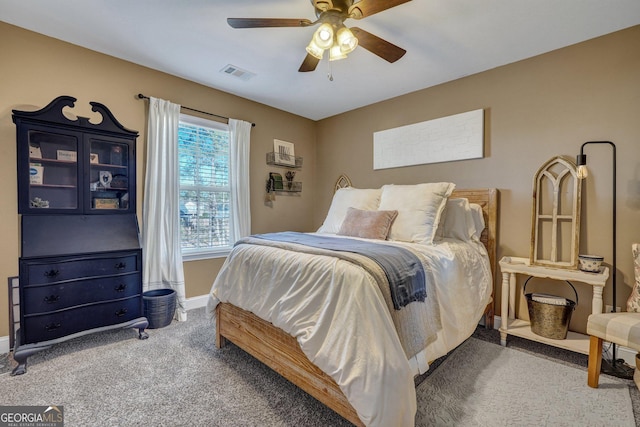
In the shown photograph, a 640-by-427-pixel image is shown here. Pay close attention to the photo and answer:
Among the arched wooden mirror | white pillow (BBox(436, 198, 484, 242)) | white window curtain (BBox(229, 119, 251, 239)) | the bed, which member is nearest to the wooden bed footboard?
the bed

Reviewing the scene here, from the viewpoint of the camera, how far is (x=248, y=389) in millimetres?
1810

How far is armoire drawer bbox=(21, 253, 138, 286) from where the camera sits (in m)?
2.05

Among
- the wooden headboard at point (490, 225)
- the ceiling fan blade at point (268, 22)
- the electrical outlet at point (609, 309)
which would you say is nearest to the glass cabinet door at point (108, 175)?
the ceiling fan blade at point (268, 22)

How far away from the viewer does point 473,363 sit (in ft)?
7.04

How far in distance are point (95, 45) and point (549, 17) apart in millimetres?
3729

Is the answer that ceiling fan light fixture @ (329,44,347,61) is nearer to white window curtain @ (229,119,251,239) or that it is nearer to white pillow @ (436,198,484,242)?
white pillow @ (436,198,484,242)

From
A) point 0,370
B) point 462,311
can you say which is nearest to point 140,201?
point 0,370

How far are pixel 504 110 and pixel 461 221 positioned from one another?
121 centimetres

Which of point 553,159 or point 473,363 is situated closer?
point 473,363

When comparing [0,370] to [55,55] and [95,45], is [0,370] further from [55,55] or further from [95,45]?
[95,45]

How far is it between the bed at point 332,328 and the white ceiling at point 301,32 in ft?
4.41

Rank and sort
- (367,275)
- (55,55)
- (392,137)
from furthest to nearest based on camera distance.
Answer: (392,137), (55,55), (367,275)

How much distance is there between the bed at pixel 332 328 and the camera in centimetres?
123

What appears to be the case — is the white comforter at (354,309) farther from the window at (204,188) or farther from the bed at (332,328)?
the window at (204,188)
